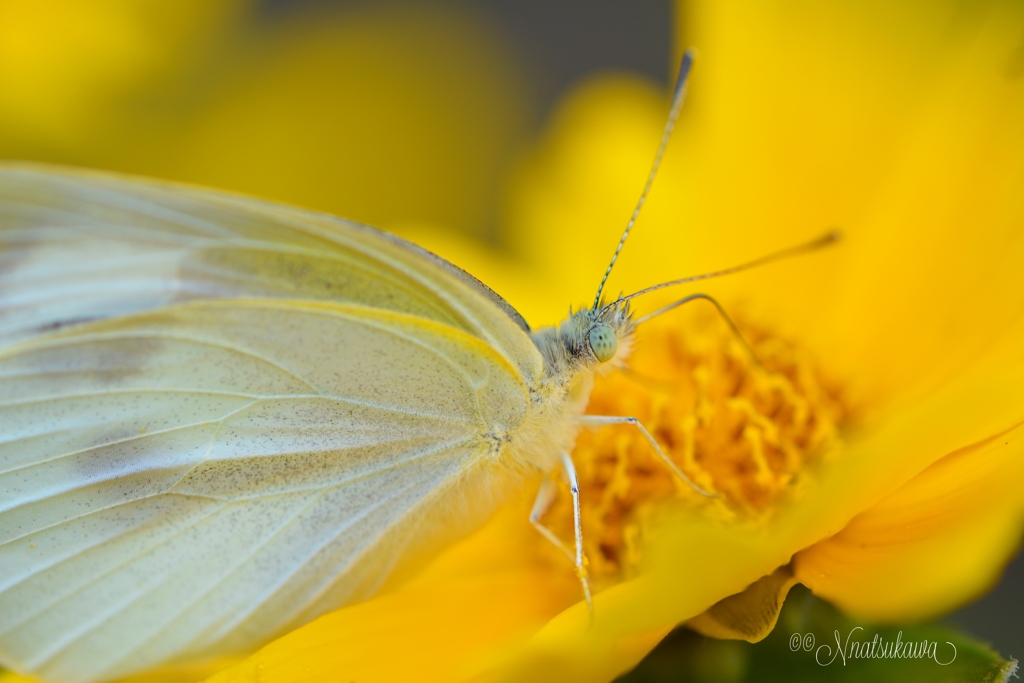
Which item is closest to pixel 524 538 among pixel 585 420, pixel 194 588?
pixel 585 420

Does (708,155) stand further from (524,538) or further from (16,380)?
(16,380)

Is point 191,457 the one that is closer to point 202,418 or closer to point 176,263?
point 202,418

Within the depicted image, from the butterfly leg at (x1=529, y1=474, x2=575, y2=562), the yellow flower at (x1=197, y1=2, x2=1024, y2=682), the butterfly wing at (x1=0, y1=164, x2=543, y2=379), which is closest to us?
the yellow flower at (x1=197, y1=2, x2=1024, y2=682)

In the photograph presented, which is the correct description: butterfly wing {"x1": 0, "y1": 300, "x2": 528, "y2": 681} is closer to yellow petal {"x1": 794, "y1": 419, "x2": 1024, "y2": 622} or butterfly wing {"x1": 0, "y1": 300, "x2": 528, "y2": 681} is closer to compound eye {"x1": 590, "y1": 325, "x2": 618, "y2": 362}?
compound eye {"x1": 590, "y1": 325, "x2": 618, "y2": 362}

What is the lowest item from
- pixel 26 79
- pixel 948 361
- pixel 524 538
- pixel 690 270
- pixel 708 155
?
pixel 948 361

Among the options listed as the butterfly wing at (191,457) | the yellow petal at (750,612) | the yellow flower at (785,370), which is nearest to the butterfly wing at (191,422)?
the butterfly wing at (191,457)

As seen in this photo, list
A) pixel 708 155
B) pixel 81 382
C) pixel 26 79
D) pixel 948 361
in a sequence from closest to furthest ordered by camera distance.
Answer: pixel 81 382 < pixel 948 361 < pixel 708 155 < pixel 26 79

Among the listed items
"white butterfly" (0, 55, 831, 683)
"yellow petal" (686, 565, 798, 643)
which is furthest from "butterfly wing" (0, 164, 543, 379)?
"yellow petal" (686, 565, 798, 643)

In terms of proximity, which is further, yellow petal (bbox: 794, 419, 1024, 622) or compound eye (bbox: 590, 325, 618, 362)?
compound eye (bbox: 590, 325, 618, 362)
